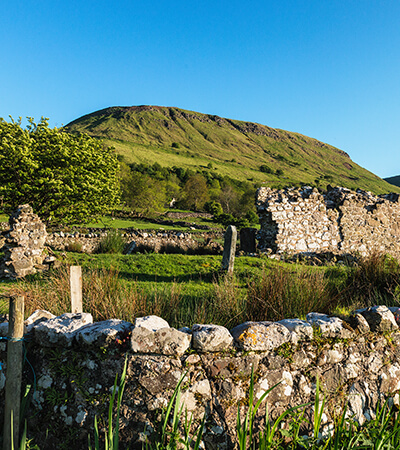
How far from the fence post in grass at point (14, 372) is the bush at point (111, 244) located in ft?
A: 40.9

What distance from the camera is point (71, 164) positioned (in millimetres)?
16375

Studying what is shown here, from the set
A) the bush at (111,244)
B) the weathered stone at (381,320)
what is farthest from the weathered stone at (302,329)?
the bush at (111,244)

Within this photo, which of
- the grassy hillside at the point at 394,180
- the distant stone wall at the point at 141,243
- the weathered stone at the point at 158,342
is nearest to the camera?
the weathered stone at the point at 158,342

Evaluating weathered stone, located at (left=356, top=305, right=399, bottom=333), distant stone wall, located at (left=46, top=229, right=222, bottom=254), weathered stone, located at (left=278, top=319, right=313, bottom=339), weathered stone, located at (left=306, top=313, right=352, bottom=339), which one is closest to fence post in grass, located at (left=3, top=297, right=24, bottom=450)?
weathered stone, located at (left=278, top=319, right=313, bottom=339)

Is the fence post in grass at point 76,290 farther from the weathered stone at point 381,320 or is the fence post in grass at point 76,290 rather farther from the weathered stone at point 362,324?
the weathered stone at point 381,320

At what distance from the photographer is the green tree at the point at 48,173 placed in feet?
47.8

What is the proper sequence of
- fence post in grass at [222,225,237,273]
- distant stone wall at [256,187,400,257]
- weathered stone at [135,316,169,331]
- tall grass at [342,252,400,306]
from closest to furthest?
weathered stone at [135,316,169,331], tall grass at [342,252,400,306], fence post in grass at [222,225,237,273], distant stone wall at [256,187,400,257]

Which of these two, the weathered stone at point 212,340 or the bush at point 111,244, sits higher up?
the bush at point 111,244

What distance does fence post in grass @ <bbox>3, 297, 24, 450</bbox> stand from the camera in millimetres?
2834

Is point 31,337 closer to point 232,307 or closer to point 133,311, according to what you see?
point 133,311

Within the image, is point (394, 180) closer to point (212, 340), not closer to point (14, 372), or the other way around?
point (212, 340)

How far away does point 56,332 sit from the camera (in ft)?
10.3

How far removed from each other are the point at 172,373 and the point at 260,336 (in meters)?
0.96

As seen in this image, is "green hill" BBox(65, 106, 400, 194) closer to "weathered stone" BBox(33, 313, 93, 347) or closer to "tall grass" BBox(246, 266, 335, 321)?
"tall grass" BBox(246, 266, 335, 321)
